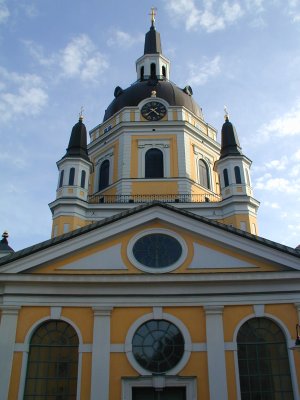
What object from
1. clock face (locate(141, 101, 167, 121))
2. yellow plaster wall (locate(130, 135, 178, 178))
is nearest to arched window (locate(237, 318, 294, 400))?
yellow plaster wall (locate(130, 135, 178, 178))

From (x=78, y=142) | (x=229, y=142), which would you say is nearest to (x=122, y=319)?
(x=78, y=142)

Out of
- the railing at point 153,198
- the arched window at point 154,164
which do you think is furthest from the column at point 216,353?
the arched window at point 154,164

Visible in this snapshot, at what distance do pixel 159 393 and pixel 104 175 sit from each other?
751 inches

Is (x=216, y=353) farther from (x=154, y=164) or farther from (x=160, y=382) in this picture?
(x=154, y=164)

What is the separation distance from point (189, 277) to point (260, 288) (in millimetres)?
2615

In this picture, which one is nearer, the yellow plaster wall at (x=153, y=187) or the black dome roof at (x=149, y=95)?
the yellow plaster wall at (x=153, y=187)

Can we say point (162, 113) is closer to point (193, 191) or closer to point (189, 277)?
point (193, 191)

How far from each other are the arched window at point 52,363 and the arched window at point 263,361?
5.74m

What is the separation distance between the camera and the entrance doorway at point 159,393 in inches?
612

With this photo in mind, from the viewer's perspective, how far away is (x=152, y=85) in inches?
1451

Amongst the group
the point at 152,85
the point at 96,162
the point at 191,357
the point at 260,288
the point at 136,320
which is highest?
the point at 152,85

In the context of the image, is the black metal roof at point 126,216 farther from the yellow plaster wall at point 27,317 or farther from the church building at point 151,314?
the yellow plaster wall at point 27,317

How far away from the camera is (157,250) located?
58.4 feet

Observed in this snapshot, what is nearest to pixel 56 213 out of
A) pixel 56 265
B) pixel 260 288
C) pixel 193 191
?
pixel 193 191
